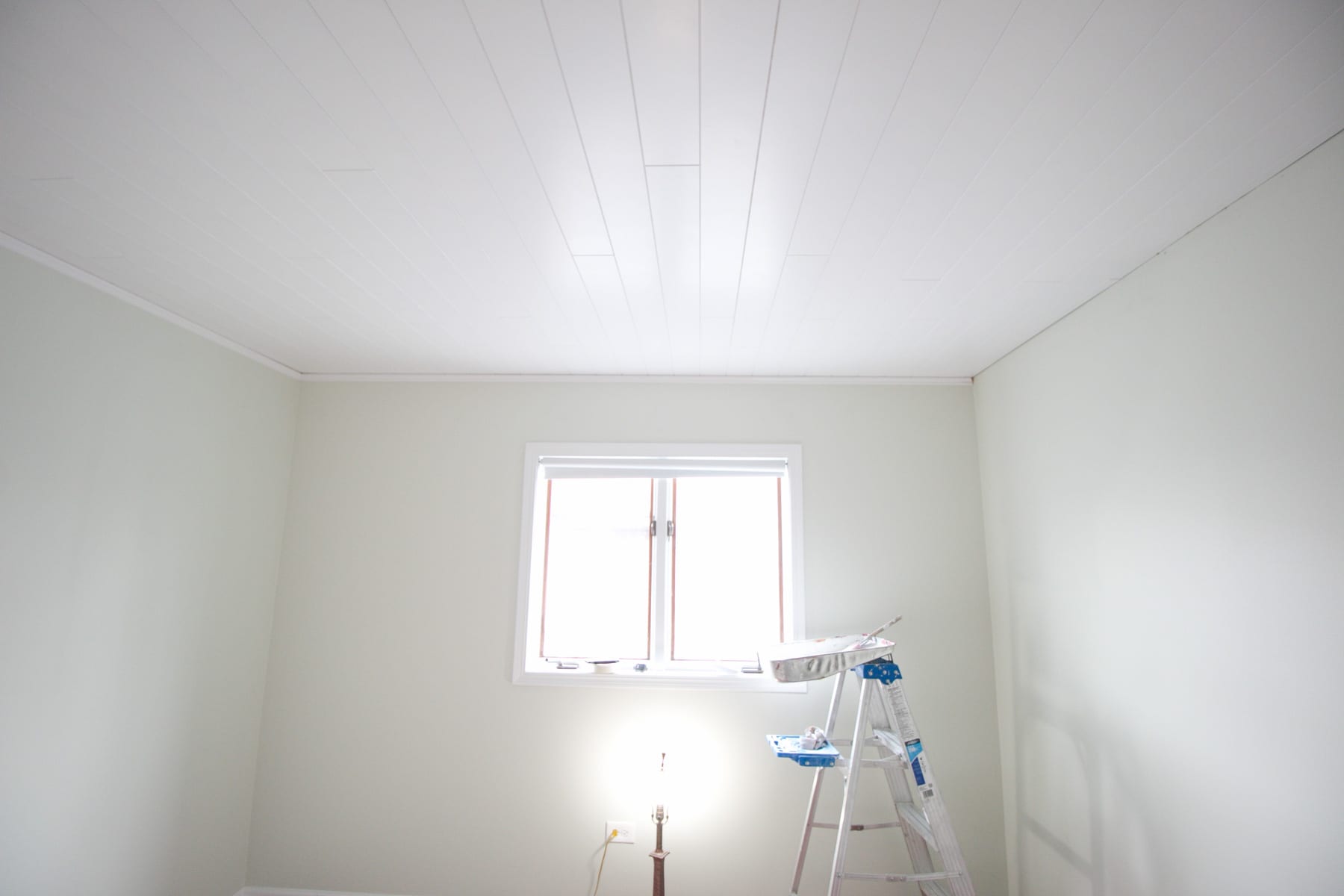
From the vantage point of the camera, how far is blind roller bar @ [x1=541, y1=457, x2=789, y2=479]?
3.28 meters

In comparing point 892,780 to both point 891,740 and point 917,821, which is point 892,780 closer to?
point 917,821

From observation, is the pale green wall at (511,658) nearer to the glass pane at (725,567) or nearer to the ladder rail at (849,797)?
the glass pane at (725,567)

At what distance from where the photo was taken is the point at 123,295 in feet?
7.66

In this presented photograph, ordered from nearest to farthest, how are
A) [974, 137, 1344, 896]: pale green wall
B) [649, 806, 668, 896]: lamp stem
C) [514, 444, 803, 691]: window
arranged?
[974, 137, 1344, 896]: pale green wall < [649, 806, 668, 896]: lamp stem < [514, 444, 803, 691]: window

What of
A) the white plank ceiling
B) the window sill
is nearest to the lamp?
the window sill

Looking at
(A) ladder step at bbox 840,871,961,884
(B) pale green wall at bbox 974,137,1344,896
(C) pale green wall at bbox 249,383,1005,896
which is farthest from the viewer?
(C) pale green wall at bbox 249,383,1005,896

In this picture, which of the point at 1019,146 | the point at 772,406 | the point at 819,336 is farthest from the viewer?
the point at 772,406

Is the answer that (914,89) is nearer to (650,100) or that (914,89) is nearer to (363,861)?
(650,100)

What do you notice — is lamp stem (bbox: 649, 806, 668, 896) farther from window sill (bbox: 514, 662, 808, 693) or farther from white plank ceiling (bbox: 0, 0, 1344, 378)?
white plank ceiling (bbox: 0, 0, 1344, 378)

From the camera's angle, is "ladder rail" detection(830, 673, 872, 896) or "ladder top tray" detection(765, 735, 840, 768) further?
"ladder top tray" detection(765, 735, 840, 768)

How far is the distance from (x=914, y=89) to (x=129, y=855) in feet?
11.7

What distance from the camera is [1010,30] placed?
1146 millimetres

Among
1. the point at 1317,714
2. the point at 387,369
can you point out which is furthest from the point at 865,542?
the point at 387,369

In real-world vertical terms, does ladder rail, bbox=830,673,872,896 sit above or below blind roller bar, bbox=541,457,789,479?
below
